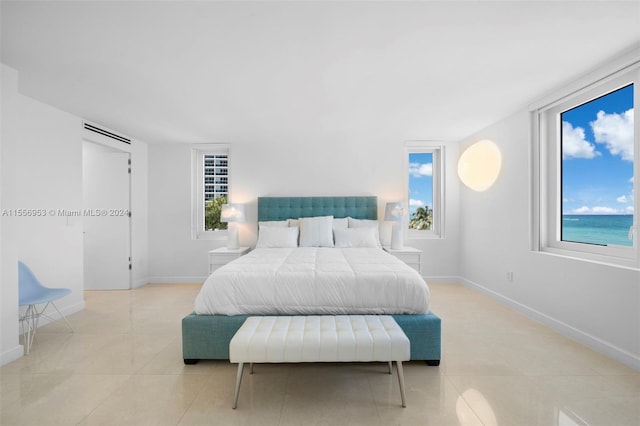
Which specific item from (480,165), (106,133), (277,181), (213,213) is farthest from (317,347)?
(106,133)

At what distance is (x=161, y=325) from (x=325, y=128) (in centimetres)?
311

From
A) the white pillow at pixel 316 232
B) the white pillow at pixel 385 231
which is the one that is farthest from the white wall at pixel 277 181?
the white pillow at pixel 316 232

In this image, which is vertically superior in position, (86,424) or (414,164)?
(414,164)

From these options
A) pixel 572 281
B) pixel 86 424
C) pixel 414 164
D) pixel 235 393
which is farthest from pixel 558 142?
pixel 86 424

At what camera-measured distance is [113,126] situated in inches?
167

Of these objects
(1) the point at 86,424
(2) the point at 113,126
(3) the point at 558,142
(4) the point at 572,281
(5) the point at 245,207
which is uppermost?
(2) the point at 113,126

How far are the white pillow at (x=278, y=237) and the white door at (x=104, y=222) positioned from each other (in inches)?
83.8

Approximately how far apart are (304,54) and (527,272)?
3.28 m

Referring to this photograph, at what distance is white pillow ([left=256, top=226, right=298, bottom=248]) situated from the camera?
14.3ft

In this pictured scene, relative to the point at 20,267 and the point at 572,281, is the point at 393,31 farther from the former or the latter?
the point at 20,267

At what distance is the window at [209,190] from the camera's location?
5.29 m

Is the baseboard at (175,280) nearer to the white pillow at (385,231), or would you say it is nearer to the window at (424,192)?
the white pillow at (385,231)

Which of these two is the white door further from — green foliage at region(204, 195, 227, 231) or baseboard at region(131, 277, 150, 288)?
green foliage at region(204, 195, 227, 231)

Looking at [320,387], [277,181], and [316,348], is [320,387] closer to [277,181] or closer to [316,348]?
[316,348]
